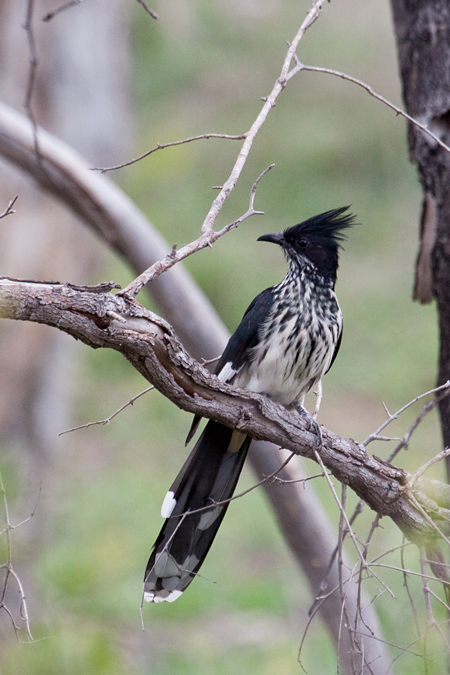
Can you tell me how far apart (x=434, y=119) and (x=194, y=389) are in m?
1.71

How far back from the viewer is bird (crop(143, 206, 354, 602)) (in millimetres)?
2951

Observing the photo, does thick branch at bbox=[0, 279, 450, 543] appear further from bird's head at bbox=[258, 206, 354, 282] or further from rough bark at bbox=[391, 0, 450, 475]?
bird's head at bbox=[258, 206, 354, 282]

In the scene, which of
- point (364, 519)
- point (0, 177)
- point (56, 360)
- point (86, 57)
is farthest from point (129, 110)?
point (364, 519)

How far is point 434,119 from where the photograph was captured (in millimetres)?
3180

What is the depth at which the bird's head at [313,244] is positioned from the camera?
10.9 feet

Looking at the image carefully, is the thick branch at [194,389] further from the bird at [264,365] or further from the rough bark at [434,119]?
the rough bark at [434,119]

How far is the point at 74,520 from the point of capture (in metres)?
6.78

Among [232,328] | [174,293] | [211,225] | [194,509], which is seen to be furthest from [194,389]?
[232,328]

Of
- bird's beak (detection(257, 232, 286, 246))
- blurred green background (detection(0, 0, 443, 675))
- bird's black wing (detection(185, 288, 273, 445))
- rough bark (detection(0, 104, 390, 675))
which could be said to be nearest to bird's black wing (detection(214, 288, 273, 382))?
bird's black wing (detection(185, 288, 273, 445))

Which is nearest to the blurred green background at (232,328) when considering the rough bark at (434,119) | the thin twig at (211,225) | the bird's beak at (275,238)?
the bird's beak at (275,238)

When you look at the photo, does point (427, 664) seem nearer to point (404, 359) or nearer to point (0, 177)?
point (0, 177)

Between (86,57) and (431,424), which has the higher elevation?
(86,57)

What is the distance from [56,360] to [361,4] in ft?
49.8

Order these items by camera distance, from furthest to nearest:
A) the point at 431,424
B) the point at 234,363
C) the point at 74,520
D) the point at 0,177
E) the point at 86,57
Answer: the point at 431,424
the point at 74,520
the point at 86,57
the point at 0,177
the point at 234,363
